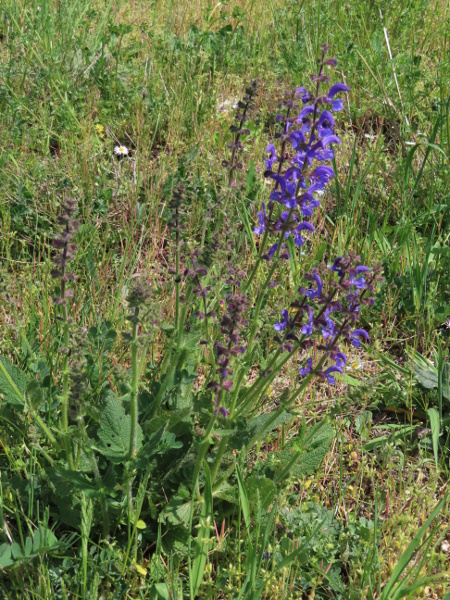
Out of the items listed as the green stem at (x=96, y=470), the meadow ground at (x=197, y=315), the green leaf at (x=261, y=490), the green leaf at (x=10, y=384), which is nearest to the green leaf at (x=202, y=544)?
the meadow ground at (x=197, y=315)

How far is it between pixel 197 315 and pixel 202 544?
2.44 feet

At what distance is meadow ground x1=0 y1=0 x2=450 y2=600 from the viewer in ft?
Result: 6.57

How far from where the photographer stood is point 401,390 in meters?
2.85

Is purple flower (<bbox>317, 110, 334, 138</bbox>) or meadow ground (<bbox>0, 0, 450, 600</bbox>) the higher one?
purple flower (<bbox>317, 110, 334, 138</bbox>)

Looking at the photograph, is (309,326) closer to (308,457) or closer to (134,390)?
(134,390)

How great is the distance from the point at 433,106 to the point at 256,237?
182cm

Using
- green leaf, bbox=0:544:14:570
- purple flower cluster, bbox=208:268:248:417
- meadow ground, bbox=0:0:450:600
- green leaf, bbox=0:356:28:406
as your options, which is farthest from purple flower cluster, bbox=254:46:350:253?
green leaf, bbox=0:544:14:570

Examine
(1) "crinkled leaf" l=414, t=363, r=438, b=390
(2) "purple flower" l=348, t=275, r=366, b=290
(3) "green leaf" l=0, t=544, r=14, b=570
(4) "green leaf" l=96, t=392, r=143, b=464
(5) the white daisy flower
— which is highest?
(2) "purple flower" l=348, t=275, r=366, b=290

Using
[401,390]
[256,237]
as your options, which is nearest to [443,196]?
[256,237]

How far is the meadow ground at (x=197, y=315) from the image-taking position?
2002 mm

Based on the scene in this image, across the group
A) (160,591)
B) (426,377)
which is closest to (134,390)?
(160,591)

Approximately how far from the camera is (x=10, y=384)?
6.70 feet

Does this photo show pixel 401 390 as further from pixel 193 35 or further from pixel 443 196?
pixel 193 35

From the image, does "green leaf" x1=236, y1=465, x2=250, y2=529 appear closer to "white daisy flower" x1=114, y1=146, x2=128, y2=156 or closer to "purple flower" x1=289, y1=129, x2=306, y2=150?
"purple flower" x1=289, y1=129, x2=306, y2=150
